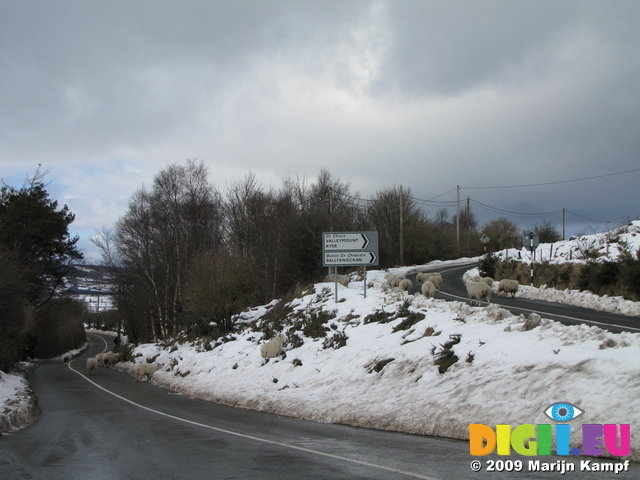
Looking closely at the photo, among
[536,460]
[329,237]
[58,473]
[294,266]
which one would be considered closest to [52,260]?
[294,266]

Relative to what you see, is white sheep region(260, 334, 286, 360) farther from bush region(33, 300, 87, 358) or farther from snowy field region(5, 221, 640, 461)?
bush region(33, 300, 87, 358)

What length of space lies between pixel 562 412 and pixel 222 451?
5.38 metres

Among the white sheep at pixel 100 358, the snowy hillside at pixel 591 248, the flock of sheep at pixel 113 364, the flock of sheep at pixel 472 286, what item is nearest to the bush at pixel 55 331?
the white sheep at pixel 100 358

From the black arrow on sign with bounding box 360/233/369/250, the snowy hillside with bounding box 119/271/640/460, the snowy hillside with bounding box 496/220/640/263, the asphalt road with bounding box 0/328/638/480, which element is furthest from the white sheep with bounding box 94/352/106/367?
the asphalt road with bounding box 0/328/638/480

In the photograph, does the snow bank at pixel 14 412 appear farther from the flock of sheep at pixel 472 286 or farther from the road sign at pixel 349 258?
the flock of sheep at pixel 472 286

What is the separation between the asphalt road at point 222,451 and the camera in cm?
718

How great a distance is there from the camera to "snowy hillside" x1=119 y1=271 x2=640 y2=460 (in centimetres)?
909

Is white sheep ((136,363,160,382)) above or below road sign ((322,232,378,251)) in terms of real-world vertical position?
below

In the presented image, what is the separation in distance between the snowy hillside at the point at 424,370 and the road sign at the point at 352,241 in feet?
6.92

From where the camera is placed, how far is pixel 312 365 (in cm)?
1720

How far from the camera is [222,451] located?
8.80 metres

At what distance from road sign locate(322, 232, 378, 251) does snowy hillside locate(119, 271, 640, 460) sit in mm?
2109

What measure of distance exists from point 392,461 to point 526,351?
4.75 meters

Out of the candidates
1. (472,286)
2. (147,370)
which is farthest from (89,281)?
(472,286)
